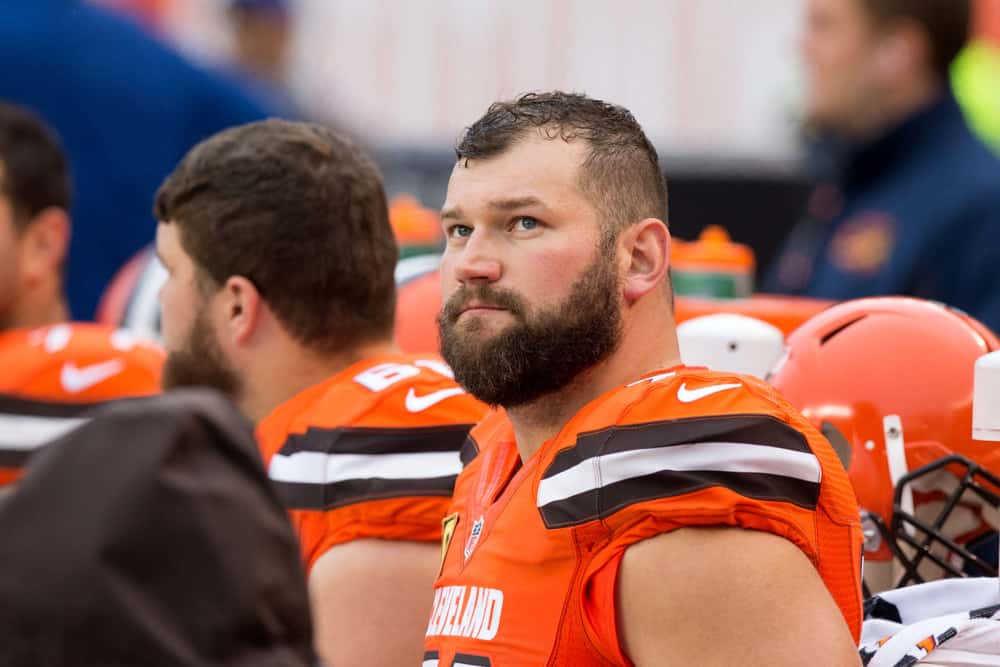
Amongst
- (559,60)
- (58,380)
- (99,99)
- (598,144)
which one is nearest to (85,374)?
(58,380)

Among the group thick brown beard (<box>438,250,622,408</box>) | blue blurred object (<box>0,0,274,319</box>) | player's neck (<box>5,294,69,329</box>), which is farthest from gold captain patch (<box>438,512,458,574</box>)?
blue blurred object (<box>0,0,274,319</box>)

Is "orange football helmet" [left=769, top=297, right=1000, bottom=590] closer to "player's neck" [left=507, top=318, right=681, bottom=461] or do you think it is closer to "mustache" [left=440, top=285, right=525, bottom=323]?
"player's neck" [left=507, top=318, right=681, bottom=461]

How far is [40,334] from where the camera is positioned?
3.22 meters

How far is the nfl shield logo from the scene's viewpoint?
1.89 meters

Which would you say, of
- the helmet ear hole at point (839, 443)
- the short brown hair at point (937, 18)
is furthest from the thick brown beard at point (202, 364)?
the short brown hair at point (937, 18)

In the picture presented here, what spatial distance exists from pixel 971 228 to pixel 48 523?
334cm

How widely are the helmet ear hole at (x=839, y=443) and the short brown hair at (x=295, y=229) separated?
76 centimetres

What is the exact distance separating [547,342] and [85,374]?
1582 mm

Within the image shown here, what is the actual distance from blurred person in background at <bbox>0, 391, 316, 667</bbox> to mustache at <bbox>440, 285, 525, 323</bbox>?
0.79 metres

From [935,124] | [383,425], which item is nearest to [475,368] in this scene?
[383,425]

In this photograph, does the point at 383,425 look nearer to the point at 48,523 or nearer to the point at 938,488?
the point at 938,488

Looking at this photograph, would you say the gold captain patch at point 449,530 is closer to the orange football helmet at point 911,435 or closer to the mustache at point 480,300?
the mustache at point 480,300

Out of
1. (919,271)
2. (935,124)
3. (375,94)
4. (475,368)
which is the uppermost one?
(475,368)

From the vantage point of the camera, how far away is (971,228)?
399 cm
